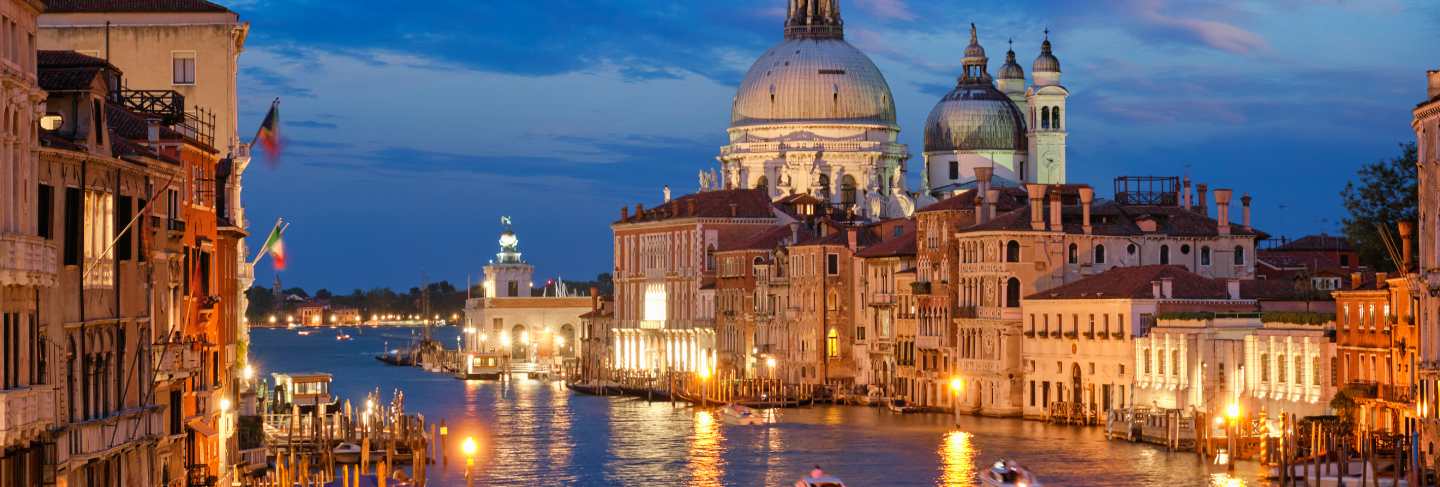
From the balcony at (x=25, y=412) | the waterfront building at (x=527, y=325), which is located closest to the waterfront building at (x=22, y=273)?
the balcony at (x=25, y=412)

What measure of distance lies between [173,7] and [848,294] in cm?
4676

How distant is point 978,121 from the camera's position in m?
109

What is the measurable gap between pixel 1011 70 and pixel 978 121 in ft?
18.0

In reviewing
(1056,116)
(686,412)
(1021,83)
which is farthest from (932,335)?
(1021,83)

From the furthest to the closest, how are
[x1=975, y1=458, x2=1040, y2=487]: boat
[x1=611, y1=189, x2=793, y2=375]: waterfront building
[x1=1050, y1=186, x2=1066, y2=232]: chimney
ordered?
[x1=611, y1=189, x2=793, y2=375]: waterfront building, [x1=1050, y1=186, x2=1066, y2=232]: chimney, [x1=975, y1=458, x2=1040, y2=487]: boat

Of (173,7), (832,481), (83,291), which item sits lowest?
(832,481)

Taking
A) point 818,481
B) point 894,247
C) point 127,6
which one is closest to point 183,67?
point 127,6


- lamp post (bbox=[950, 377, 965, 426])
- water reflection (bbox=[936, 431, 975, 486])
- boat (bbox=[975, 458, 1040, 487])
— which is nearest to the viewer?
boat (bbox=[975, 458, 1040, 487])

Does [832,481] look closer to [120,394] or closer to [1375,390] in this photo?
[1375,390]

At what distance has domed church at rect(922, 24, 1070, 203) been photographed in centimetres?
10575

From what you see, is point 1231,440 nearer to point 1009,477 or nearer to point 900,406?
point 1009,477

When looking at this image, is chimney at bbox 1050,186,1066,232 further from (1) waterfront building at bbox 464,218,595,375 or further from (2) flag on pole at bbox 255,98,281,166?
(1) waterfront building at bbox 464,218,595,375

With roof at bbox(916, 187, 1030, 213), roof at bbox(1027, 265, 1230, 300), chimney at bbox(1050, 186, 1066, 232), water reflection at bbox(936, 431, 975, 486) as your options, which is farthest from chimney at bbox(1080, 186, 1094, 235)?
water reflection at bbox(936, 431, 975, 486)

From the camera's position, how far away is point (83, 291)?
24812mm
